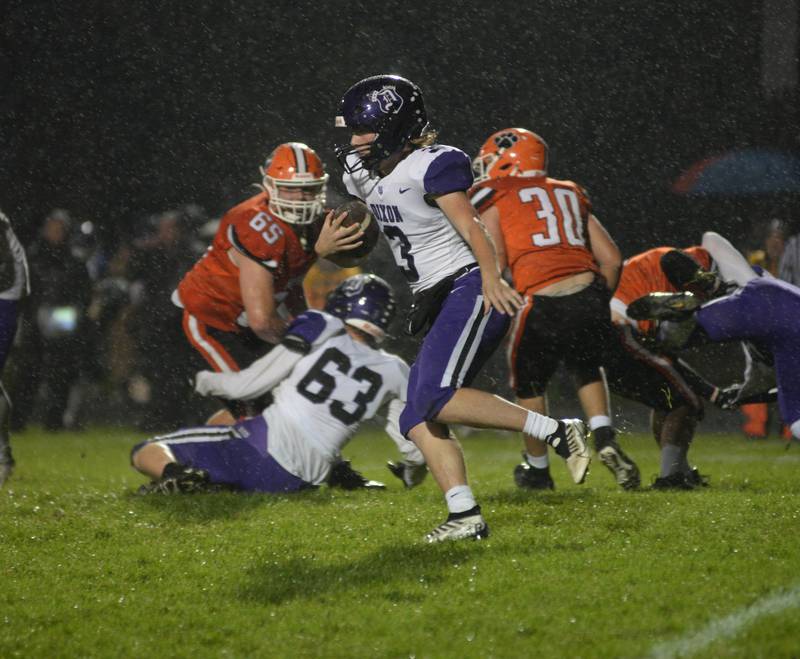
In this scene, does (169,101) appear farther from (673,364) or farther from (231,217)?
→ (673,364)

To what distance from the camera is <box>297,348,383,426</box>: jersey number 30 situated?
5.54 m

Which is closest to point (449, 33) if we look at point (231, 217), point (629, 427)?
point (629, 427)

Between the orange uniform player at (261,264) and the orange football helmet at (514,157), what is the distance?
861 millimetres

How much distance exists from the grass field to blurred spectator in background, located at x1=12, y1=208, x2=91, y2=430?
4638 millimetres

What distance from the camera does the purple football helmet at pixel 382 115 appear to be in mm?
4395

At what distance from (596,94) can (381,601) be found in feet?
29.5

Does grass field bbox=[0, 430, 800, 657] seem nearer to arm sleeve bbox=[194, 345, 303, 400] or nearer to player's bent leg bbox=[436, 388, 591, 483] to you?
player's bent leg bbox=[436, 388, 591, 483]

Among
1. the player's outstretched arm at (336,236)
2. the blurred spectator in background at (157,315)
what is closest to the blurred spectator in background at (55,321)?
the blurred spectator in background at (157,315)

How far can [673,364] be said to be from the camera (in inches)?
234

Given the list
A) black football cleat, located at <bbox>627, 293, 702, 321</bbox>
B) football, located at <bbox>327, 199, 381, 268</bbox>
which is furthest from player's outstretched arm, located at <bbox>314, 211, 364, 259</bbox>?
black football cleat, located at <bbox>627, 293, 702, 321</bbox>

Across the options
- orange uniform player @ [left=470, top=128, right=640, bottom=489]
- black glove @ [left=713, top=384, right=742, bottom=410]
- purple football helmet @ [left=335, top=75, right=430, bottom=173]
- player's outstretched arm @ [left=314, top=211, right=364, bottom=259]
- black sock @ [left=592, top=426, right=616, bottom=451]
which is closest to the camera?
purple football helmet @ [left=335, top=75, right=430, bottom=173]

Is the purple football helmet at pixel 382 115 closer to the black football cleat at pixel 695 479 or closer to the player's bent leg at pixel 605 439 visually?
the player's bent leg at pixel 605 439

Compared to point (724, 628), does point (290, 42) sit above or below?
above

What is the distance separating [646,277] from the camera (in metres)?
6.07
